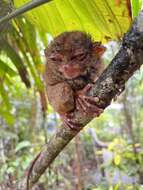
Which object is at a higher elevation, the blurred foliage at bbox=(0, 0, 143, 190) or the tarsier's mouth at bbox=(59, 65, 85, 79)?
the blurred foliage at bbox=(0, 0, 143, 190)

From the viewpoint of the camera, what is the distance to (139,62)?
1.01 m

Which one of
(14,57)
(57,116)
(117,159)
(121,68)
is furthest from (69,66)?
(57,116)

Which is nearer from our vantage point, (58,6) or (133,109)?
(58,6)

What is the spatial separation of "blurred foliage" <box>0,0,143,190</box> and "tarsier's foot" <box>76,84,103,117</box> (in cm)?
23

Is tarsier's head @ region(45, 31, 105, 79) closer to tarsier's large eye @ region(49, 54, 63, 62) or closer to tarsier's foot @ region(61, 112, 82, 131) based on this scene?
tarsier's large eye @ region(49, 54, 63, 62)

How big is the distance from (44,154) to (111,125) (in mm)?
3907

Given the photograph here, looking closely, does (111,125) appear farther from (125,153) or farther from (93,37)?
(93,37)

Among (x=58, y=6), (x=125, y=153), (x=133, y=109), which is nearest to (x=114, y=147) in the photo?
(x=125, y=153)

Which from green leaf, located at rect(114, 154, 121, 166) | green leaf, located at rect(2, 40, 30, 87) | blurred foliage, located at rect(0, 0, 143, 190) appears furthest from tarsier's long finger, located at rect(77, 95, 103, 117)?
green leaf, located at rect(114, 154, 121, 166)

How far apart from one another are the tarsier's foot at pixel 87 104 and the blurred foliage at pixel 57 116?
233 mm

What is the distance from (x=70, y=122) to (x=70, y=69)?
0.15 m

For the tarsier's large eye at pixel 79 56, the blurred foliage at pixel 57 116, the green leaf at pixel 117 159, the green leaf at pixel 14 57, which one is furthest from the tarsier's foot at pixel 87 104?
the green leaf at pixel 117 159

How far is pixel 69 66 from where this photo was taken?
126 centimetres

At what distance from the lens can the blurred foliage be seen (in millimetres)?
1437
